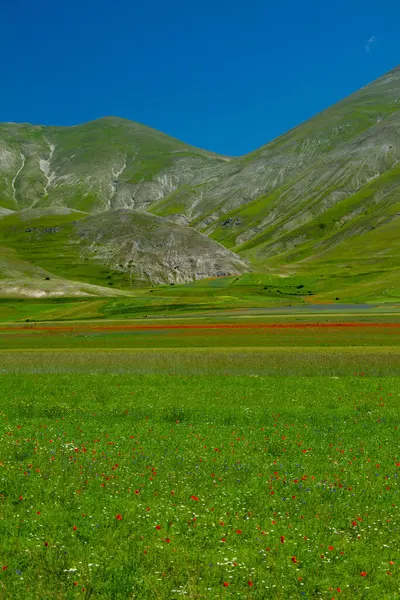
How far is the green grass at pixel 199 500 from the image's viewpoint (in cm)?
1128

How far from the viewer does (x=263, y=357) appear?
49.6 m

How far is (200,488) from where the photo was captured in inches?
642

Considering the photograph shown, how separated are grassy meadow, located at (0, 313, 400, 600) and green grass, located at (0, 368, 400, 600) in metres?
0.05

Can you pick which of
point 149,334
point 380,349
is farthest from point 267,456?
point 149,334

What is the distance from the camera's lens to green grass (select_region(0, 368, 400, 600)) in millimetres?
11281

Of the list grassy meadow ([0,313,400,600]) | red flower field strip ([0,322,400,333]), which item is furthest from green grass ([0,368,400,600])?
red flower field strip ([0,322,400,333])

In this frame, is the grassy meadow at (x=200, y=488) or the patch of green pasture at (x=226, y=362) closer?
the grassy meadow at (x=200, y=488)

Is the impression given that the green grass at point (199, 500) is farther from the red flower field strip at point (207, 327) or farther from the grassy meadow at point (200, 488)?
the red flower field strip at point (207, 327)

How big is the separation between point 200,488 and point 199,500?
993mm

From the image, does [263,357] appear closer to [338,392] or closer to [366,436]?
[338,392]

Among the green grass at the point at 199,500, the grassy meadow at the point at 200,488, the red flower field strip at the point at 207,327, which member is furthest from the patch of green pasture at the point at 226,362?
the red flower field strip at the point at 207,327

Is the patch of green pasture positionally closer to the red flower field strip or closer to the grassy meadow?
the grassy meadow

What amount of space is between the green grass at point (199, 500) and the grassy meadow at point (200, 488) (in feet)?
0.16

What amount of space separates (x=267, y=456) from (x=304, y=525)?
18.7 ft
